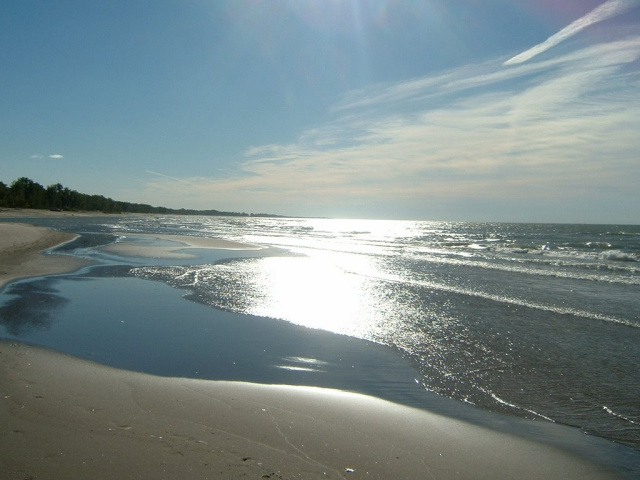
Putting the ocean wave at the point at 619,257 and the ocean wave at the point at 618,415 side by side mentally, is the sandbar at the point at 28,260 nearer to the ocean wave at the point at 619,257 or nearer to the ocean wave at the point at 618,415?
the ocean wave at the point at 618,415

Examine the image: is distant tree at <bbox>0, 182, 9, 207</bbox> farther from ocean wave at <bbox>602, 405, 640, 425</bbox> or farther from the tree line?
ocean wave at <bbox>602, 405, 640, 425</bbox>

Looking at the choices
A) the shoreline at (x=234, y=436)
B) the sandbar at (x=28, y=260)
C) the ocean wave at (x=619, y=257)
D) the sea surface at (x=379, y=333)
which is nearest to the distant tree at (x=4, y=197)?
the sandbar at (x=28, y=260)

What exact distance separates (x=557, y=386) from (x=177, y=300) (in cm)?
1032

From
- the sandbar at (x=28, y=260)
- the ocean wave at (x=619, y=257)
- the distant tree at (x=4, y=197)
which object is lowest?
the sandbar at (x=28, y=260)

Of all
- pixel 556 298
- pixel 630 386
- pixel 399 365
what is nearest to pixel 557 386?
pixel 630 386

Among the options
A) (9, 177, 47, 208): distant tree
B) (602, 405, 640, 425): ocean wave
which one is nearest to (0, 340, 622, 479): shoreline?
(602, 405, 640, 425): ocean wave

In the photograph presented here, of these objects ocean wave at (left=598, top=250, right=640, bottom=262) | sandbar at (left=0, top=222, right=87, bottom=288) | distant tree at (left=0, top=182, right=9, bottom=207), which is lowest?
sandbar at (left=0, top=222, right=87, bottom=288)

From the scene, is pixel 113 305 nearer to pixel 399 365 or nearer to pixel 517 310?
pixel 399 365

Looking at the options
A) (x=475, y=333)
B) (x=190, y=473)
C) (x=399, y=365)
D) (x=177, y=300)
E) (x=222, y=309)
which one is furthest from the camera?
(x=177, y=300)

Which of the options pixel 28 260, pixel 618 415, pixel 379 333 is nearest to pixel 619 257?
pixel 379 333

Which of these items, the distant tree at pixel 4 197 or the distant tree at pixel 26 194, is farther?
the distant tree at pixel 26 194

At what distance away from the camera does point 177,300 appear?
13836 millimetres

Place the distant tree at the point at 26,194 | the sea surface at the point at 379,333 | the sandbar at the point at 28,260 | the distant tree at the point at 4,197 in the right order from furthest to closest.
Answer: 1. the distant tree at the point at 26,194
2. the distant tree at the point at 4,197
3. the sandbar at the point at 28,260
4. the sea surface at the point at 379,333

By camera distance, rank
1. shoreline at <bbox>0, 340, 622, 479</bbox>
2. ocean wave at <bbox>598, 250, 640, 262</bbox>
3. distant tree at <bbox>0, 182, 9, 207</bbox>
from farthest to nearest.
→ 1. distant tree at <bbox>0, 182, 9, 207</bbox>
2. ocean wave at <bbox>598, 250, 640, 262</bbox>
3. shoreline at <bbox>0, 340, 622, 479</bbox>
